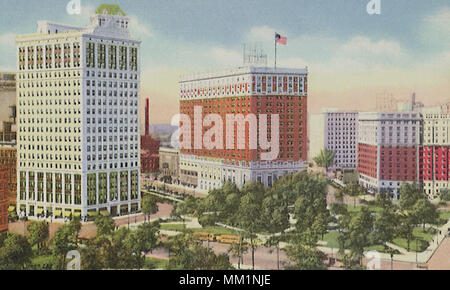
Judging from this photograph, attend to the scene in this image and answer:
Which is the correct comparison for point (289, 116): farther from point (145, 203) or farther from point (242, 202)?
point (145, 203)

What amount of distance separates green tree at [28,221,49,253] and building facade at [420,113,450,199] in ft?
64.4

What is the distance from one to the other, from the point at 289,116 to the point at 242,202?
5.71 meters

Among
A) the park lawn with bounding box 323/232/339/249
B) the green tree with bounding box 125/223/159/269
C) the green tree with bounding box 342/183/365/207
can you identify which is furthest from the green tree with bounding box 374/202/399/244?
the green tree with bounding box 125/223/159/269

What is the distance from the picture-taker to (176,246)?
31594 millimetres

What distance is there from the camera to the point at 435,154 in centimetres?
3519

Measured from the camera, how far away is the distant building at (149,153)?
119 ft

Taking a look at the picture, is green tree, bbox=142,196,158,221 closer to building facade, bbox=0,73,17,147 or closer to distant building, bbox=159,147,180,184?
distant building, bbox=159,147,180,184

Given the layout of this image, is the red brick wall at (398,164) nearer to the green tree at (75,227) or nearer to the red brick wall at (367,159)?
the red brick wall at (367,159)

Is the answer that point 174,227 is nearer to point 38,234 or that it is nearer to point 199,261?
point 199,261

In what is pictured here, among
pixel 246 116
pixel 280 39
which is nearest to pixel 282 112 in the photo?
pixel 246 116

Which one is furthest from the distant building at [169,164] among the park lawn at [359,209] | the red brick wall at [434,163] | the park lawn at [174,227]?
the red brick wall at [434,163]

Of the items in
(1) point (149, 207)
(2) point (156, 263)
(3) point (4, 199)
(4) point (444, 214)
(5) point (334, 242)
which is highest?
(3) point (4, 199)

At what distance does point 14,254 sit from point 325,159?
56.1 feet
